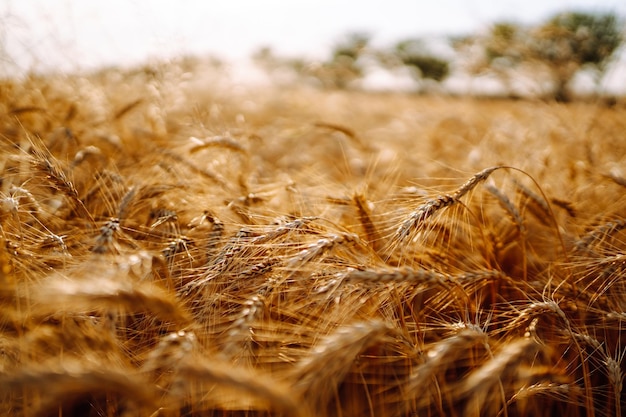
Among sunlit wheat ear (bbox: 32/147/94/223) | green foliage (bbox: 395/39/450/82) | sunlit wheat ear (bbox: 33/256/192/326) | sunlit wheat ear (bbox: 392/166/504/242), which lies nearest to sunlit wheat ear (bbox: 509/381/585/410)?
sunlit wheat ear (bbox: 392/166/504/242)

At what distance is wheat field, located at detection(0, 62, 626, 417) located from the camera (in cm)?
83

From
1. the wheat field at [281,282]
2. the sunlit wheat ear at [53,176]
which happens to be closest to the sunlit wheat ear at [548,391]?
the wheat field at [281,282]

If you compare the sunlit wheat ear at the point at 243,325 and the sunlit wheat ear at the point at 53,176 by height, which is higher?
the sunlit wheat ear at the point at 53,176

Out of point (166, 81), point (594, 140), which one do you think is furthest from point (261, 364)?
point (594, 140)

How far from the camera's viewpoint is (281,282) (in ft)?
3.38

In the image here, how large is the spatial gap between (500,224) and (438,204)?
28.5 inches

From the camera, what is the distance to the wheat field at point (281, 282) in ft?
2.71

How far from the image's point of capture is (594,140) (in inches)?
107

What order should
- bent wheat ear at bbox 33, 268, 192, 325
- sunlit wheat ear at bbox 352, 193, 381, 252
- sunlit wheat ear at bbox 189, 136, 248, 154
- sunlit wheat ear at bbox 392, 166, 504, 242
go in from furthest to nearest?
sunlit wheat ear at bbox 189, 136, 248, 154 < sunlit wheat ear at bbox 352, 193, 381, 252 < sunlit wheat ear at bbox 392, 166, 504, 242 < bent wheat ear at bbox 33, 268, 192, 325

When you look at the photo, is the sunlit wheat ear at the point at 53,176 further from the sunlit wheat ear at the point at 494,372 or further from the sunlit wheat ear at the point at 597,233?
the sunlit wheat ear at the point at 597,233

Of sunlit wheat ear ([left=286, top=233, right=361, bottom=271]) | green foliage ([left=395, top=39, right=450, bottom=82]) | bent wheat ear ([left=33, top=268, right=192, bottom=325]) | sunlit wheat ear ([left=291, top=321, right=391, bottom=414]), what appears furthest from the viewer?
green foliage ([left=395, top=39, right=450, bottom=82])

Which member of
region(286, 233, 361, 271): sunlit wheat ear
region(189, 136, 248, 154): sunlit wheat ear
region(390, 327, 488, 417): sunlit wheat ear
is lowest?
region(390, 327, 488, 417): sunlit wheat ear

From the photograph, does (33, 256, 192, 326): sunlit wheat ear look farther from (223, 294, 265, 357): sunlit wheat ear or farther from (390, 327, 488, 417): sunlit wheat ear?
(390, 327, 488, 417): sunlit wheat ear

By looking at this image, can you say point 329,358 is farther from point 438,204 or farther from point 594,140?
point 594,140
